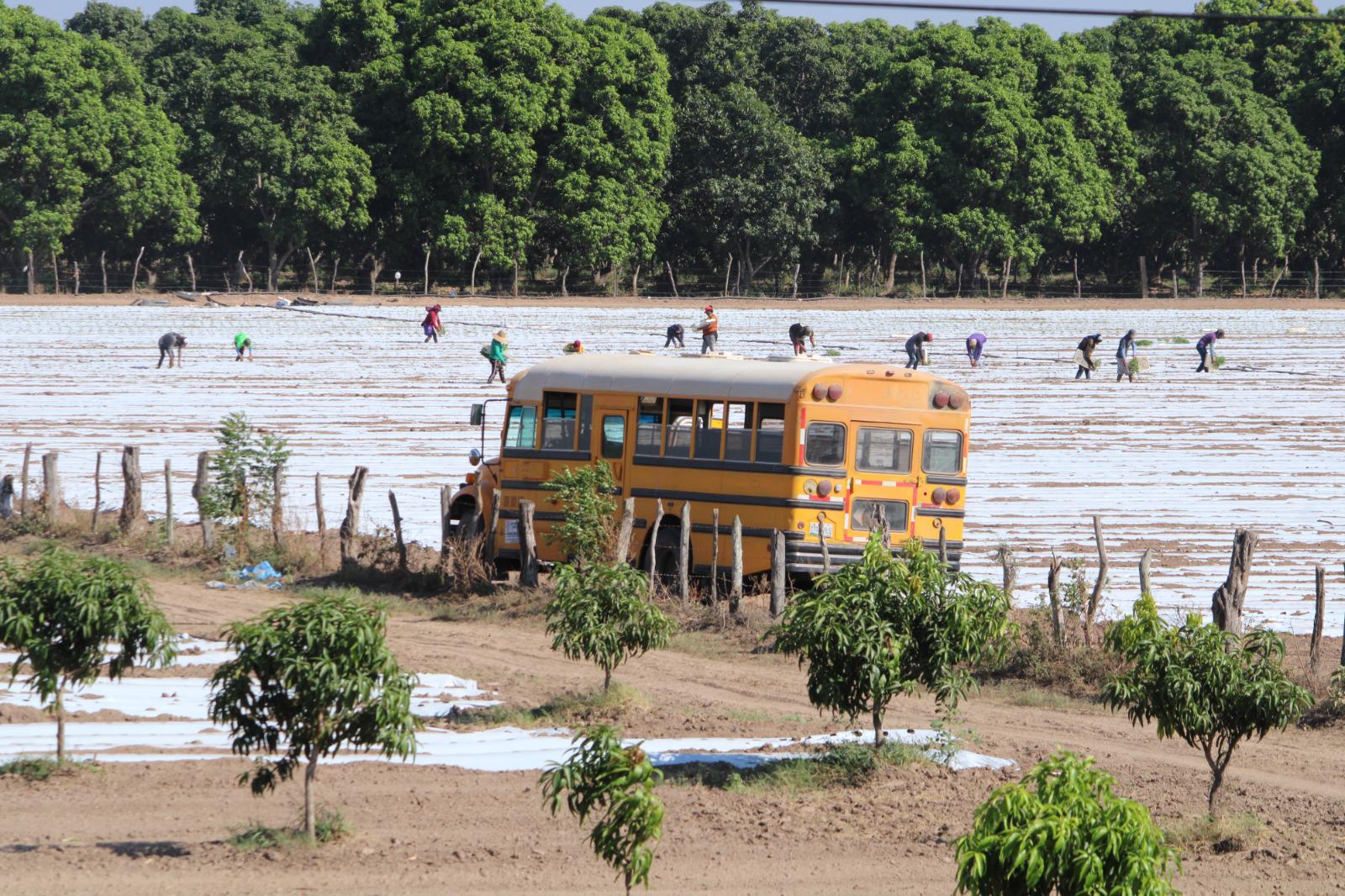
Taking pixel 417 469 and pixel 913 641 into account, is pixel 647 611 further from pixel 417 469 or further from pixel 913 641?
pixel 417 469

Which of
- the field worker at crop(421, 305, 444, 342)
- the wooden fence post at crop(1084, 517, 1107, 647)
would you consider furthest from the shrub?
the field worker at crop(421, 305, 444, 342)

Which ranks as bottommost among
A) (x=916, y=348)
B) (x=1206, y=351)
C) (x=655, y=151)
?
(x=916, y=348)

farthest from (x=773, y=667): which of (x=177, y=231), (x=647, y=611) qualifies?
(x=177, y=231)

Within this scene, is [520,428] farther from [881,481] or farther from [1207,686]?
[1207,686]

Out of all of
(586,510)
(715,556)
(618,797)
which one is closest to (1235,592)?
(715,556)

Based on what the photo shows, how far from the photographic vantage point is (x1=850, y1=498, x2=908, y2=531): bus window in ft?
61.6

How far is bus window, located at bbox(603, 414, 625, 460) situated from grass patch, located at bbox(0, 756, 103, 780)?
8.66 metres

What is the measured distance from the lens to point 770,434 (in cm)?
1877

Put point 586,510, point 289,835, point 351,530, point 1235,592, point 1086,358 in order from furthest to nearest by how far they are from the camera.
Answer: point 1086,358 → point 351,530 → point 586,510 → point 1235,592 → point 289,835

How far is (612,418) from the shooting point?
20.0 m

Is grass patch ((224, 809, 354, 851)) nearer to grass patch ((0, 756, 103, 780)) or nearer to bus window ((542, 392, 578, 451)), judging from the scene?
grass patch ((0, 756, 103, 780))

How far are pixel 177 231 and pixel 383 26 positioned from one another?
12564 millimetres

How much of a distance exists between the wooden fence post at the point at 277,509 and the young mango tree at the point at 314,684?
1219 centimetres

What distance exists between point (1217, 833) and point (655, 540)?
9.29 meters
